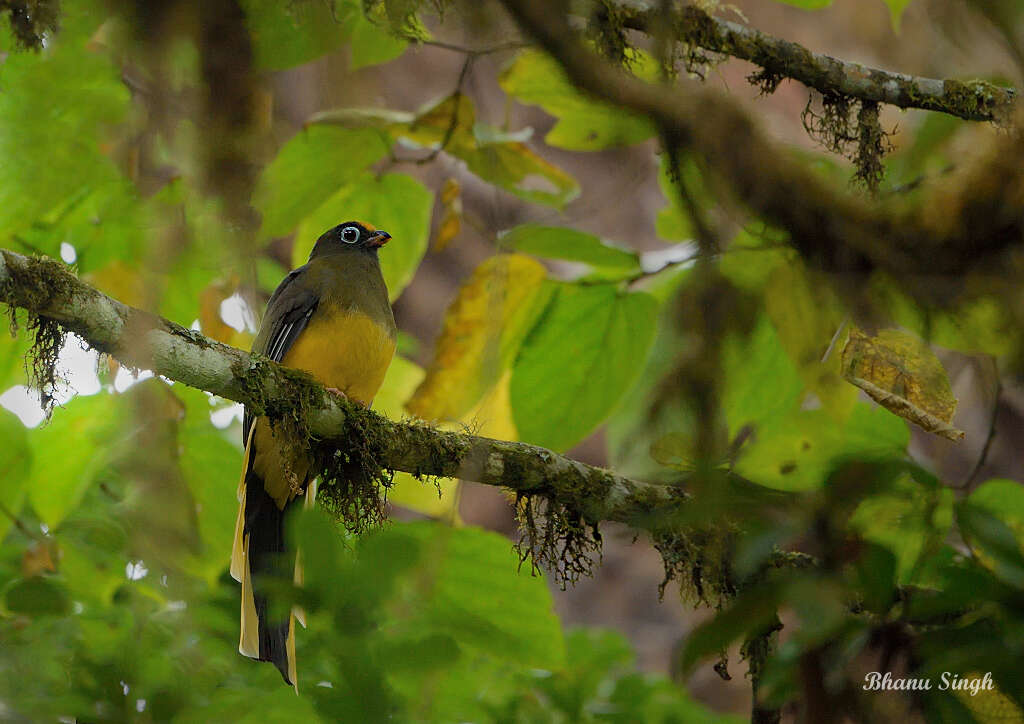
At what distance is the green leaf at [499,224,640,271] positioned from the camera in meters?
2.04

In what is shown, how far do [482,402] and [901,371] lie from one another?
3.16 ft

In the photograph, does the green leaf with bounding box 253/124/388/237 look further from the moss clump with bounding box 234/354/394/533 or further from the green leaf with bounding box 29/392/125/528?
the green leaf with bounding box 29/392/125/528

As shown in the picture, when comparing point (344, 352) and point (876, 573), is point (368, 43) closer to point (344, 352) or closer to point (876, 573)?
point (344, 352)

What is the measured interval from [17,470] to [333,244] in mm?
1628

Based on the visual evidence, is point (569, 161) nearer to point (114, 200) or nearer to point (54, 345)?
point (114, 200)

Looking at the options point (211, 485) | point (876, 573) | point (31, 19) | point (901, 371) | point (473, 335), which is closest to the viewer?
point (876, 573)

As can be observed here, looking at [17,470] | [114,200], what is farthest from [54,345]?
[114,200]

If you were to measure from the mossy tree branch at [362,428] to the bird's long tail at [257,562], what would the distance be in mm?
330

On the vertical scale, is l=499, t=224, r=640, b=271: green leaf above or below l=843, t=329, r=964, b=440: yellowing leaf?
above

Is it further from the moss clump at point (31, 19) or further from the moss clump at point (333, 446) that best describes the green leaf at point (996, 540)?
the moss clump at point (31, 19)

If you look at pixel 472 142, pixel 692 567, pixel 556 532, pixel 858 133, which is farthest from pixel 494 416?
pixel 858 133

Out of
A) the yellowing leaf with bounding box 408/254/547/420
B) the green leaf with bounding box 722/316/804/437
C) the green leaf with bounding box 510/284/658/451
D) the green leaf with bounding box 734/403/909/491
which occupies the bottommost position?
the green leaf with bounding box 734/403/909/491

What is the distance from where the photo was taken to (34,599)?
7.14 ft

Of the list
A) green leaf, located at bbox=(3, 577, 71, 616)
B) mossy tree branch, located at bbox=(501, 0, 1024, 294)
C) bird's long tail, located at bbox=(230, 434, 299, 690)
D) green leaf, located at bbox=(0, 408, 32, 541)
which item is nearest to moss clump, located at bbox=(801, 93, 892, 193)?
mossy tree branch, located at bbox=(501, 0, 1024, 294)
